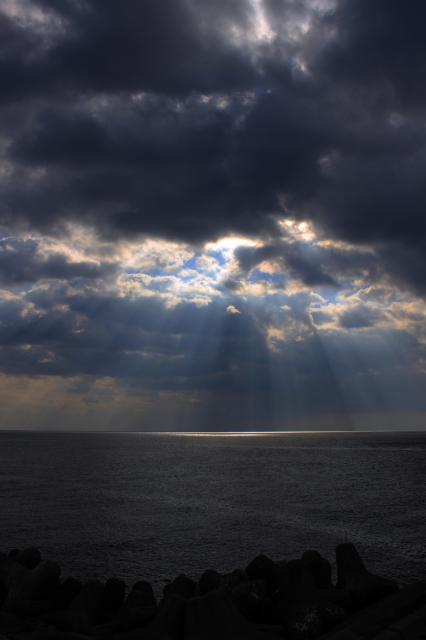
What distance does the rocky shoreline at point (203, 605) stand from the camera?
864cm

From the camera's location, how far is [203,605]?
28.4ft

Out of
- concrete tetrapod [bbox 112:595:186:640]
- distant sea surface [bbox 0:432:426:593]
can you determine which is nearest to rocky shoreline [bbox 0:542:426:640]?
concrete tetrapod [bbox 112:595:186:640]

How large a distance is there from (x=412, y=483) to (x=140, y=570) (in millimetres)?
46238

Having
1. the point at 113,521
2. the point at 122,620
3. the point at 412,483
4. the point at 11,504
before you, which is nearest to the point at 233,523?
the point at 113,521

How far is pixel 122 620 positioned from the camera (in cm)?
991

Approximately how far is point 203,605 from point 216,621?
354mm

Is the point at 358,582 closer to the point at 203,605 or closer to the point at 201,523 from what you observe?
the point at 203,605

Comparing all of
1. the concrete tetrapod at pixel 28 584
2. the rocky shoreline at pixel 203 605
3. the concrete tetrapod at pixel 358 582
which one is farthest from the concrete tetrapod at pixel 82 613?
the concrete tetrapod at pixel 358 582

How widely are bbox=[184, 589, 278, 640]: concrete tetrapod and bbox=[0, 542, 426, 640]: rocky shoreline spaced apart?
17 mm

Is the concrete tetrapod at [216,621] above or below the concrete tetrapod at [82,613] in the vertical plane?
above

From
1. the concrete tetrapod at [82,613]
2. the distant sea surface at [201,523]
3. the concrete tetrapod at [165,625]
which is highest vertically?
the concrete tetrapod at [165,625]

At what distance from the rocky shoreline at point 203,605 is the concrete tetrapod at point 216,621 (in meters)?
0.02

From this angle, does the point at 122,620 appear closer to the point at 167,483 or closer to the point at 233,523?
the point at 233,523

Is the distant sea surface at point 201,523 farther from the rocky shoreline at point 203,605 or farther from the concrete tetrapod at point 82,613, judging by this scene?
the concrete tetrapod at point 82,613
